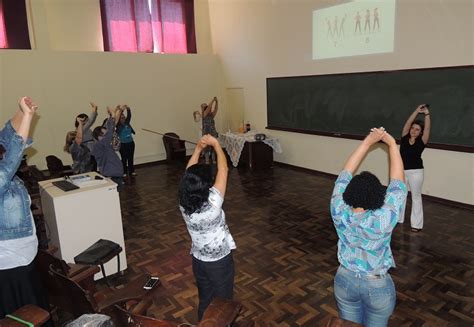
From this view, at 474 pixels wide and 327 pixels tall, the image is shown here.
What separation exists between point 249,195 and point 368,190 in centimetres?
409

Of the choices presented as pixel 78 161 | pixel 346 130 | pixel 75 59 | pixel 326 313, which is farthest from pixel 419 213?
pixel 75 59

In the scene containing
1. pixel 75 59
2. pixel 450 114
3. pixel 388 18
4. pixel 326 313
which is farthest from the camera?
pixel 75 59

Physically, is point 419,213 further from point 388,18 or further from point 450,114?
point 388,18

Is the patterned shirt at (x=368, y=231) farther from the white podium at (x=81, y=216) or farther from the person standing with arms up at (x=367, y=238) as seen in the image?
the white podium at (x=81, y=216)

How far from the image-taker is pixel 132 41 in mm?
8000

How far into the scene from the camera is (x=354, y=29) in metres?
5.69

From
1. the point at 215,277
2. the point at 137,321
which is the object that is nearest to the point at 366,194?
the point at 215,277

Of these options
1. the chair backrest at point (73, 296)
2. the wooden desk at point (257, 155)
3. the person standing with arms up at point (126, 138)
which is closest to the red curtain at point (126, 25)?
the person standing with arms up at point (126, 138)

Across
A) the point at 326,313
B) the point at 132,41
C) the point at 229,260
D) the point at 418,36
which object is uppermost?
the point at 132,41

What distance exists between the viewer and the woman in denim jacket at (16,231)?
178cm

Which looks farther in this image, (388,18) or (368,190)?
(388,18)

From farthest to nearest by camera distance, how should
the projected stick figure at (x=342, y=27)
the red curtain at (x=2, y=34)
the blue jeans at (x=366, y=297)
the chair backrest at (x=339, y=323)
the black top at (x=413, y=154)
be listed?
the red curtain at (x=2, y=34) → the projected stick figure at (x=342, y=27) → the black top at (x=413, y=154) → the blue jeans at (x=366, y=297) → the chair backrest at (x=339, y=323)

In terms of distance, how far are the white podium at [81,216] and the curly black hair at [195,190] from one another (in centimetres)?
154

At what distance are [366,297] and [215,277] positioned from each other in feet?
2.67
